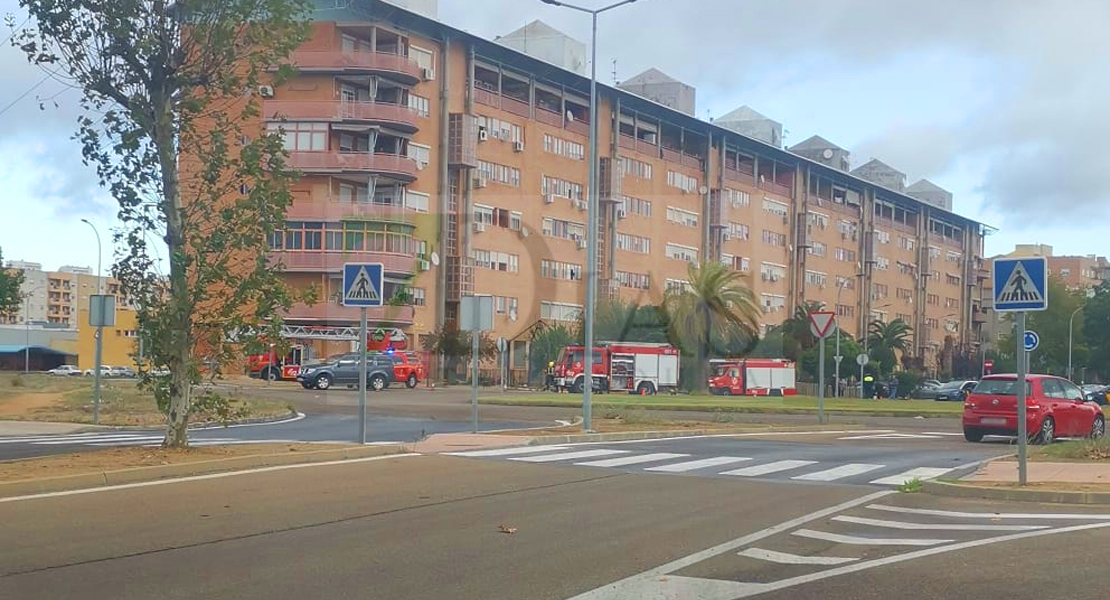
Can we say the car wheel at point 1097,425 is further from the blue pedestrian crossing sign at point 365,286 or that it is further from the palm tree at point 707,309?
the palm tree at point 707,309

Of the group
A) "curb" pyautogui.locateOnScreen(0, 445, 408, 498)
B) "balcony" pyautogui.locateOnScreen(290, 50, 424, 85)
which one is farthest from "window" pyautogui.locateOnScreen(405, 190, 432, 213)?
"curb" pyautogui.locateOnScreen(0, 445, 408, 498)

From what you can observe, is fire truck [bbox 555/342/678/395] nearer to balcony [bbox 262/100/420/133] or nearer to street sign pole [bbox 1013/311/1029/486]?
balcony [bbox 262/100/420/133]

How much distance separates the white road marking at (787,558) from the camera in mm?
9398

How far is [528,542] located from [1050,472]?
9.78 meters

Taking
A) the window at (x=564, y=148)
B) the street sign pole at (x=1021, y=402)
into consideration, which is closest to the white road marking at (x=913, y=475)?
the street sign pole at (x=1021, y=402)

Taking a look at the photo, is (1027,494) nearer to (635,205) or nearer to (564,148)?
(564,148)

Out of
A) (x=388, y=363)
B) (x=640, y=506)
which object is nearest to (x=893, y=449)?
(x=640, y=506)

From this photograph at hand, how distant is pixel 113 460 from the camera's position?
15031mm

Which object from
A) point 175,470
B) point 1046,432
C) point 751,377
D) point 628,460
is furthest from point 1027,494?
point 751,377

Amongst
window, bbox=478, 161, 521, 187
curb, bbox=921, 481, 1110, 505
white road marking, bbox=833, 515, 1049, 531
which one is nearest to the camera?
white road marking, bbox=833, 515, 1049, 531

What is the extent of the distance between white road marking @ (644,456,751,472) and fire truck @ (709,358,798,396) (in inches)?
1956

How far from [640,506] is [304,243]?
54.4 meters

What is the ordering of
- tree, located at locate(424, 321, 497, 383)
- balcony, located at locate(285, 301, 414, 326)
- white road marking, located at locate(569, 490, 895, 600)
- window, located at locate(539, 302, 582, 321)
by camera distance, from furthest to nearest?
window, located at locate(539, 302, 582, 321)
tree, located at locate(424, 321, 497, 383)
balcony, located at locate(285, 301, 414, 326)
white road marking, located at locate(569, 490, 895, 600)

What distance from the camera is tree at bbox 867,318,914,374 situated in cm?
9844
